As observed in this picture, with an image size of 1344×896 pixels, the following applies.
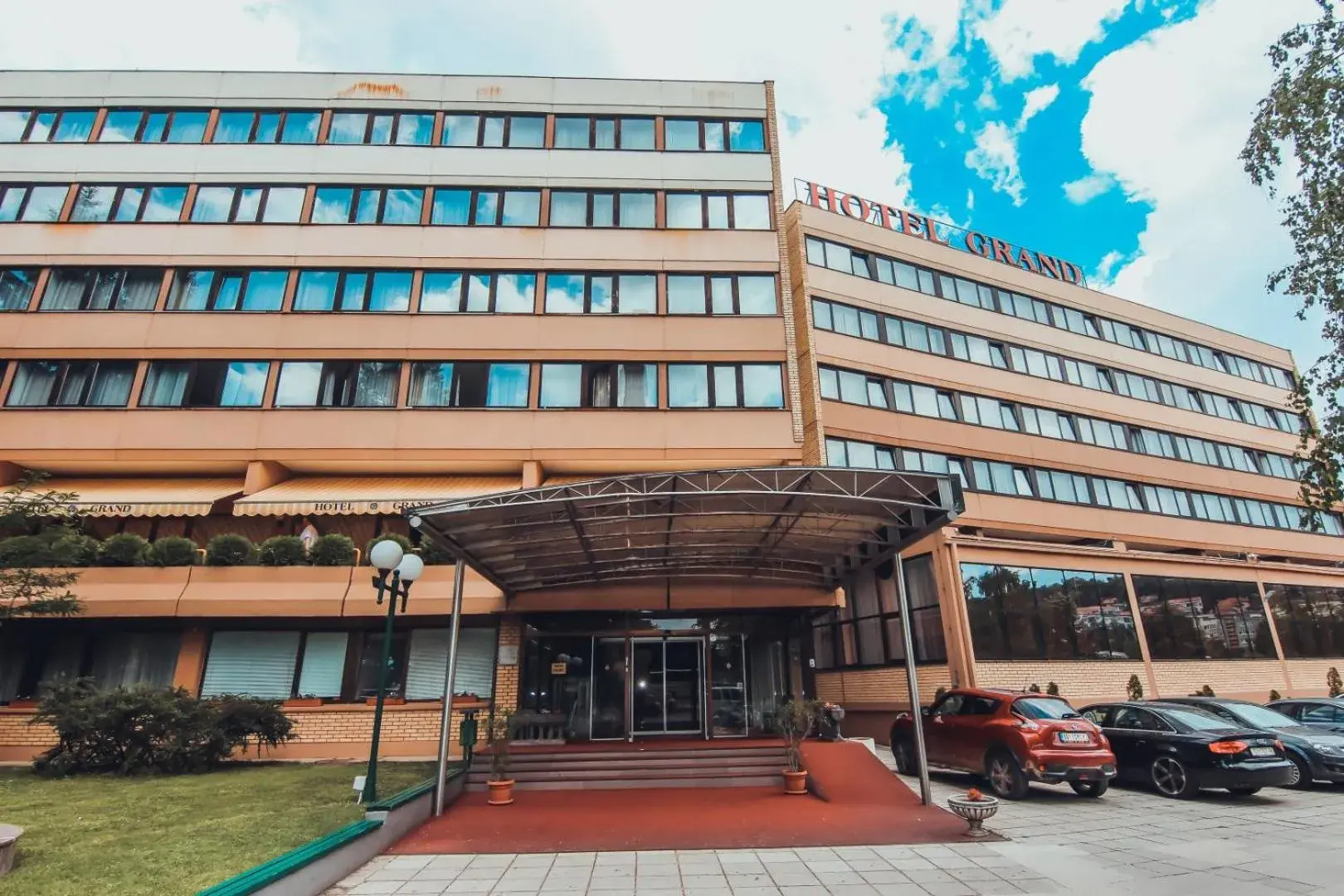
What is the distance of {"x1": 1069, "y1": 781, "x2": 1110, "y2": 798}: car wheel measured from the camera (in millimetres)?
12012

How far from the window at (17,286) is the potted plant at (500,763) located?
70.0ft

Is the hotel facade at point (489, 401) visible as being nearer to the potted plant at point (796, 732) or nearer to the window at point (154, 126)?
the window at point (154, 126)

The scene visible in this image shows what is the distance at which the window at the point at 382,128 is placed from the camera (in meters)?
23.6

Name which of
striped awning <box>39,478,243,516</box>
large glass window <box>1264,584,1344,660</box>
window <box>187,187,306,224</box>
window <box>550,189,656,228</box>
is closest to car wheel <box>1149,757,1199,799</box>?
window <box>550,189,656,228</box>

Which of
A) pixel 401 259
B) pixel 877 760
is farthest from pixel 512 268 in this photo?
pixel 877 760

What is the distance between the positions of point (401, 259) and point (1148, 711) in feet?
76.9

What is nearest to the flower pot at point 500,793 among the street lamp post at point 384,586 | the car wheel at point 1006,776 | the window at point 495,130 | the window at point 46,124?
the street lamp post at point 384,586

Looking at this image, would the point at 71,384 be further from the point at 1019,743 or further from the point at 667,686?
the point at 1019,743

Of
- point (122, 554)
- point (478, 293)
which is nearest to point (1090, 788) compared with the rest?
point (478, 293)

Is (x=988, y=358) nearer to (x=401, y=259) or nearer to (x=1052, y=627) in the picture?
(x=1052, y=627)

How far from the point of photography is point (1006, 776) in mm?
12422

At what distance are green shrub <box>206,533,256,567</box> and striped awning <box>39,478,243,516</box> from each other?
0.99 m

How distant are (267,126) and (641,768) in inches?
980

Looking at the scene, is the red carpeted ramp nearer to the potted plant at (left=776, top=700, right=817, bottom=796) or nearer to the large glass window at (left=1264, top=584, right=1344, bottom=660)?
the potted plant at (left=776, top=700, right=817, bottom=796)
